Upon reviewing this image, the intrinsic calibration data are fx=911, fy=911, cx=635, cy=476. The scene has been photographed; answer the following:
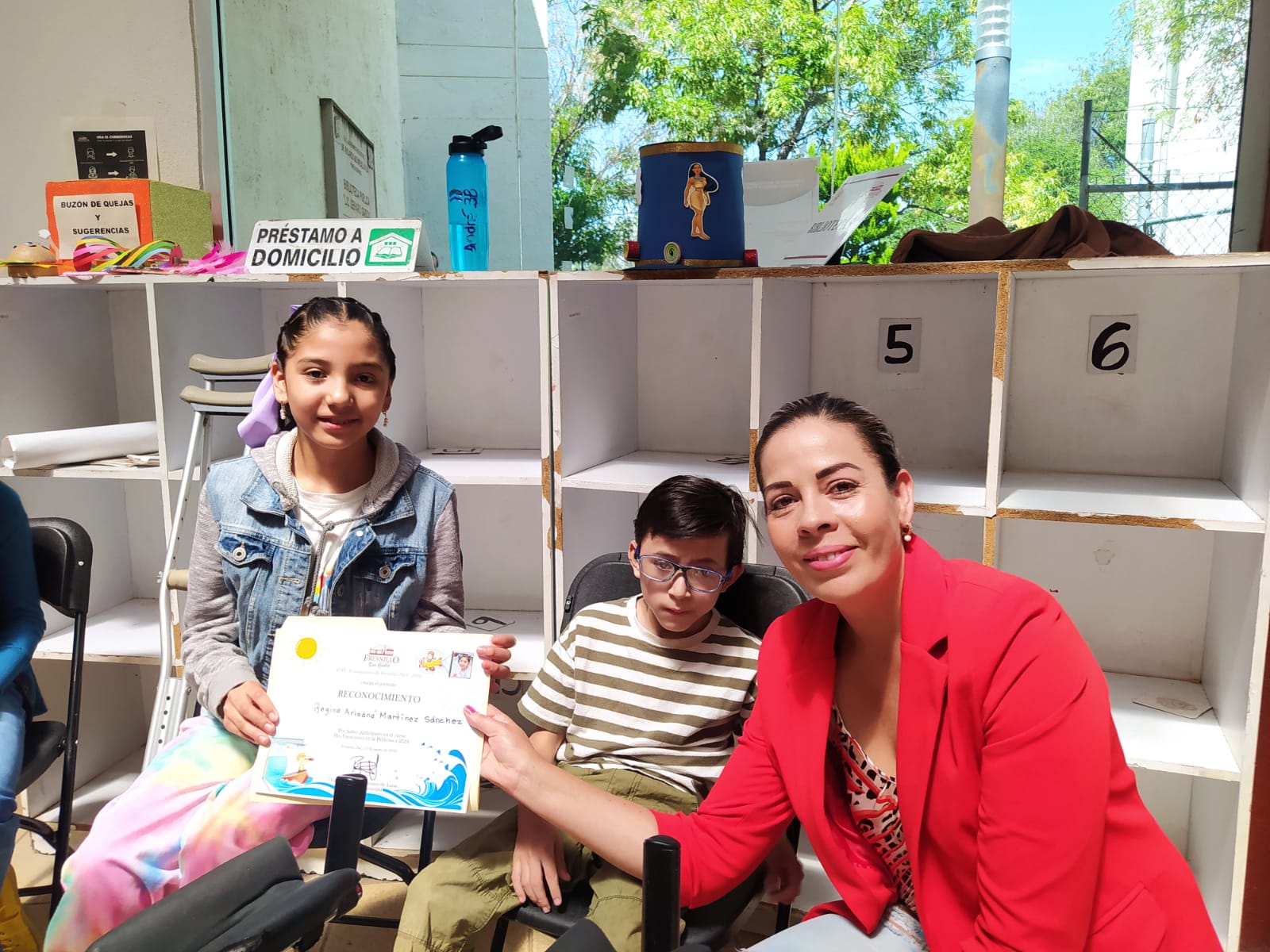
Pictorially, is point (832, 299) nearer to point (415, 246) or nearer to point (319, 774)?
point (415, 246)

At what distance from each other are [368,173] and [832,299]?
3.13 m

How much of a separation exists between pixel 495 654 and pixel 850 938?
793 millimetres

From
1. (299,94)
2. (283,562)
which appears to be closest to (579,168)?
(299,94)

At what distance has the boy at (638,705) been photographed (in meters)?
1.74

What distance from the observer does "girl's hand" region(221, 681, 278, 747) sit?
1.78 metres

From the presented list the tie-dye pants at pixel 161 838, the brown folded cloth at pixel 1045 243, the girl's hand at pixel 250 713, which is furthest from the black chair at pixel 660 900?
the brown folded cloth at pixel 1045 243

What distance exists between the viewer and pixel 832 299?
2.69m

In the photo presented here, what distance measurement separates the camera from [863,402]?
275cm

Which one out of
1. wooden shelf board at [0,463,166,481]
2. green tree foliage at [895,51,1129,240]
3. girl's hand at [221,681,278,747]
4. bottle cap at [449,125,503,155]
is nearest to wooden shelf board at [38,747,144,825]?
wooden shelf board at [0,463,166,481]

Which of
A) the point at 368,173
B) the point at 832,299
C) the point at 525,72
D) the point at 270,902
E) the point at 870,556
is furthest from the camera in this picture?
the point at 525,72

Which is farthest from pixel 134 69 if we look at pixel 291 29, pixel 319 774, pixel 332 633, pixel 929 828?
pixel 929 828

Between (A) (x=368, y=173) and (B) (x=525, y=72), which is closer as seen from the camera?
(A) (x=368, y=173)

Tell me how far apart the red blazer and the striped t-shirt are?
413mm

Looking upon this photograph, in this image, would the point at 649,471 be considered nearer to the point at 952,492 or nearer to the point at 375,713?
the point at 952,492
